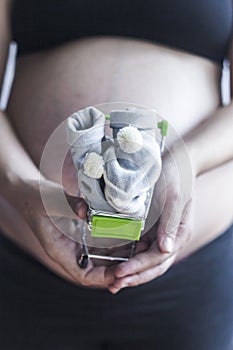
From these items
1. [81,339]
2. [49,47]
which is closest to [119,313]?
[81,339]

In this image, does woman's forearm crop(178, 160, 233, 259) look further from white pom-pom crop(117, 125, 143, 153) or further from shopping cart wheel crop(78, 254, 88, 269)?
white pom-pom crop(117, 125, 143, 153)

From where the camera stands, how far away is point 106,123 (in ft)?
1.99

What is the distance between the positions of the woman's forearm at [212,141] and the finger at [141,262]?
5.1 inches

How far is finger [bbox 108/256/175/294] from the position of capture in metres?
0.73

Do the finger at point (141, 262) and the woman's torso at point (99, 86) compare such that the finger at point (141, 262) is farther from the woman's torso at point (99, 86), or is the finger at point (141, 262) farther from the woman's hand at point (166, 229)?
the woman's torso at point (99, 86)

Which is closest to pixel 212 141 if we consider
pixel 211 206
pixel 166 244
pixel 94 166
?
pixel 211 206

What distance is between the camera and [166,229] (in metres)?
0.69

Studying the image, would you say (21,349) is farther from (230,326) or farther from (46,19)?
(46,19)

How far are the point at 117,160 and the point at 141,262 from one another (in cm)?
19

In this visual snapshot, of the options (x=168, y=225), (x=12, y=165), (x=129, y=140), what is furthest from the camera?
(x=12, y=165)

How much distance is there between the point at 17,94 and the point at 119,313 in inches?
13.1

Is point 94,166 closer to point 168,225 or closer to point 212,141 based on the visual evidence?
point 168,225

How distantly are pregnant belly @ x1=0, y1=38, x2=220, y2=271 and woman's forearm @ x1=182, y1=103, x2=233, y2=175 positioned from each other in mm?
21

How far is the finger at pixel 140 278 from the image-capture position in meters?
0.73
